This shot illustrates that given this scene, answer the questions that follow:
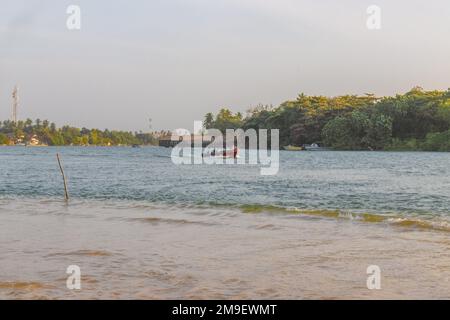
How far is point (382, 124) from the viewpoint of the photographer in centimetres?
13088

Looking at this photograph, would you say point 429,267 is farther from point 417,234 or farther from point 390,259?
point 417,234

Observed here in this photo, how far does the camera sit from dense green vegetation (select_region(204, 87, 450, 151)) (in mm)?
128875

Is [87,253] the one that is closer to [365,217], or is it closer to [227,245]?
[227,245]

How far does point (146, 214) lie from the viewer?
21.9 meters

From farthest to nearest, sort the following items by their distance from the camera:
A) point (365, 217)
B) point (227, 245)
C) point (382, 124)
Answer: point (382, 124), point (365, 217), point (227, 245)

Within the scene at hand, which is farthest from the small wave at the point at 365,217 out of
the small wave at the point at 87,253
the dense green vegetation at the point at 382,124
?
the dense green vegetation at the point at 382,124

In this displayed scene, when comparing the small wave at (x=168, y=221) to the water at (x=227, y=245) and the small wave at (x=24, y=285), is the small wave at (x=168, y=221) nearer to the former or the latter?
the water at (x=227, y=245)

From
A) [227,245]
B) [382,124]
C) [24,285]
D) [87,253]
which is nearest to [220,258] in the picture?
[227,245]

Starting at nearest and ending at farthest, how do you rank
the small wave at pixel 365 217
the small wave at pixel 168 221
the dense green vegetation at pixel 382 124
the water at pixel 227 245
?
the water at pixel 227 245, the small wave at pixel 365 217, the small wave at pixel 168 221, the dense green vegetation at pixel 382 124

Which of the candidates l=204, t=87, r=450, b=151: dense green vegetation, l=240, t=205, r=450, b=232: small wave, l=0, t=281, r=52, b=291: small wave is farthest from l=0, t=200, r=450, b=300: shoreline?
l=204, t=87, r=450, b=151: dense green vegetation

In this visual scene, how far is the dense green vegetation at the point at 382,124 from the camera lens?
129 meters

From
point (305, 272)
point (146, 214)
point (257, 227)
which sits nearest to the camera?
point (305, 272)
